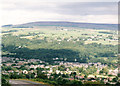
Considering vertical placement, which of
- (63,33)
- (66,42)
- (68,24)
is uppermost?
(68,24)

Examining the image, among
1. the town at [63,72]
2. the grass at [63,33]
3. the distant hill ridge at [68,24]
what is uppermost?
the distant hill ridge at [68,24]

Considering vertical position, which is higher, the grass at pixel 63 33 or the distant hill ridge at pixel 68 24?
the distant hill ridge at pixel 68 24

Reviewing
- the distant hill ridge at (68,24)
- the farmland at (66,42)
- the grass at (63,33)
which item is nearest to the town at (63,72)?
the farmland at (66,42)

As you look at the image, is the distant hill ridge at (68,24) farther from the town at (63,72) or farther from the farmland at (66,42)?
the town at (63,72)

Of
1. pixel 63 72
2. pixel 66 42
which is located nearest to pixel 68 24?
pixel 66 42

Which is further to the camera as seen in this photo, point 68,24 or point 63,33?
point 68,24

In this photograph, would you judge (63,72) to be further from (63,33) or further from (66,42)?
(63,33)

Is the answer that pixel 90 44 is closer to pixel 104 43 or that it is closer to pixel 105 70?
pixel 104 43

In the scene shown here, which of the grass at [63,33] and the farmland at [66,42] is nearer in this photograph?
the farmland at [66,42]

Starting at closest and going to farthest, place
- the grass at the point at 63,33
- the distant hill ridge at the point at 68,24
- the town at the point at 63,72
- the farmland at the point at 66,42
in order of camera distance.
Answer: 1. the town at the point at 63,72
2. the farmland at the point at 66,42
3. the grass at the point at 63,33
4. the distant hill ridge at the point at 68,24

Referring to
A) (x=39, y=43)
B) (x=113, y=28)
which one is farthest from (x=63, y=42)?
(x=113, y=28)

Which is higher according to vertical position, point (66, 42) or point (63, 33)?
point (63, 33)
